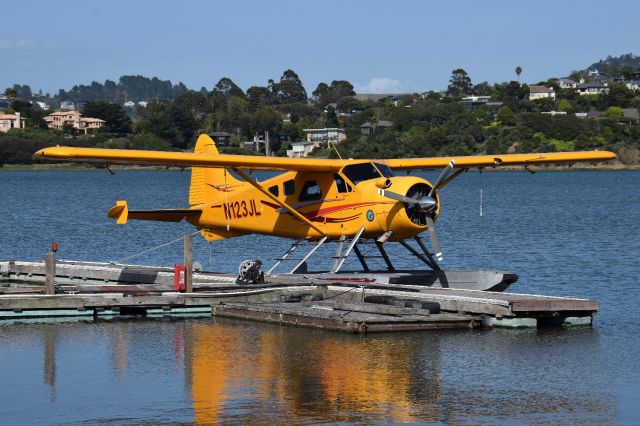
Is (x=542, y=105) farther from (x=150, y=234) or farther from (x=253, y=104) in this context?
(x=150, y=234)

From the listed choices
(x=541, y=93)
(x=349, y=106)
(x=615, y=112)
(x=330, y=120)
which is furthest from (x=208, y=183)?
(x=541, y=93)

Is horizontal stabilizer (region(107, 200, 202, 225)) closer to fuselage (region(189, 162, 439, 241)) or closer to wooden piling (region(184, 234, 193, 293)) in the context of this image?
fuselage (region(189, 162, 439, 241))

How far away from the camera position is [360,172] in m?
20.1

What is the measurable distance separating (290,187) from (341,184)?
1039 mm

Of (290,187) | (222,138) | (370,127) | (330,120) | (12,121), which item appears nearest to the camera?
(290,187)

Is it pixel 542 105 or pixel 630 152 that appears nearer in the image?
pixel 630 152

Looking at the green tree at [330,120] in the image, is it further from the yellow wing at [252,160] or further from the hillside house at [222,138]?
the yellow wing at [252,160]

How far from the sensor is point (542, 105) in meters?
158

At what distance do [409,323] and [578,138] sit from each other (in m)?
109

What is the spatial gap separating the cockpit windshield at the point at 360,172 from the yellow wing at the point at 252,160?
12cm

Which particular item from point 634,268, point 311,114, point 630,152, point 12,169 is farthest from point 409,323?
point 311,114

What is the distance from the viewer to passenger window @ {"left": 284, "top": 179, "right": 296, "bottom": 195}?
68.4ft

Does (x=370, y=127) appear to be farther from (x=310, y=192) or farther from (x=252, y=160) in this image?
(x=252, y=160)

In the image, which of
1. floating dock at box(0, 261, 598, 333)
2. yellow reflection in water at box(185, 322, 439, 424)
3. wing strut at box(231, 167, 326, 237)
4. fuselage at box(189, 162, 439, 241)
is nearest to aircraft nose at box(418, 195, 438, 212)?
fuselage at box(189, 162, 439, 241)
